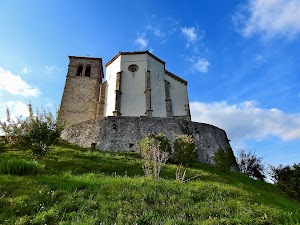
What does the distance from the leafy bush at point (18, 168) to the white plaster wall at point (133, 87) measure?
64.3ft

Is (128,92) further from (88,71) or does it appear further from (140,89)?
(88,71)

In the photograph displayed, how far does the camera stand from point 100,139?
21438 millimetres

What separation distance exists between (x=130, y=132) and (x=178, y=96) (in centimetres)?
1197

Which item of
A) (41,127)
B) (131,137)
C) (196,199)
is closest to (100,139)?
(131,137)

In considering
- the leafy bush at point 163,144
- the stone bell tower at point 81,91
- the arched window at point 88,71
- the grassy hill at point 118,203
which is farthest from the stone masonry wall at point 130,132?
the arched window at point 88,71

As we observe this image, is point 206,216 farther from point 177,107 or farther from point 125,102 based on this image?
point 177,107

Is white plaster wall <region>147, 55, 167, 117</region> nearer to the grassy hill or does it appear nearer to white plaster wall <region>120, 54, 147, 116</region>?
white plaster wall <region>120, 54, 147, 116</region>

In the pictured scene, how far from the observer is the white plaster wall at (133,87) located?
28.1m

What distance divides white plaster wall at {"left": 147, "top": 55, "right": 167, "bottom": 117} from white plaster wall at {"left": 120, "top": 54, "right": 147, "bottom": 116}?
1001 mm

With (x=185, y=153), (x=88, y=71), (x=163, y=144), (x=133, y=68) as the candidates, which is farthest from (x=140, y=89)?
(x=185, y=153)

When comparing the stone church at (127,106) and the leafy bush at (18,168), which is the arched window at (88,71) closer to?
the stone church at (127,106)

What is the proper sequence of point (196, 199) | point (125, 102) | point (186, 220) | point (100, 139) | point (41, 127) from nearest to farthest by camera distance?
point (186, 220) < point (196, 199) < point (41, 127) < point (100, 139) < point (125, 102)

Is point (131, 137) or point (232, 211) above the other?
point (131, 137)

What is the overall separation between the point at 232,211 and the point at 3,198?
470cm
